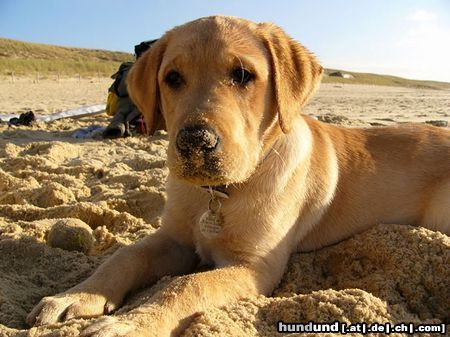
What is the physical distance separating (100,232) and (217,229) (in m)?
1.14

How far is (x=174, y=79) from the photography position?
2.87 m

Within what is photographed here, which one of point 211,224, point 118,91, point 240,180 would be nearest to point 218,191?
point 211,224

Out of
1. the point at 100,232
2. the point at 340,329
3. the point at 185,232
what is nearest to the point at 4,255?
the point at 100,232

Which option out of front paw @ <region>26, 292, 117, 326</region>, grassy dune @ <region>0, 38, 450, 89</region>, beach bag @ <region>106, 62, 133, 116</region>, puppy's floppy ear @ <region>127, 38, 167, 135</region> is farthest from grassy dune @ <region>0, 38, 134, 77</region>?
front paw @ <region>26, 292, 117, 326</region>

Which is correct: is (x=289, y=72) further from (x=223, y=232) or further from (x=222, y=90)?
(x=223, y=232)

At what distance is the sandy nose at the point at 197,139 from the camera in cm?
230

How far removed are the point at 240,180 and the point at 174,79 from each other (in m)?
0.68

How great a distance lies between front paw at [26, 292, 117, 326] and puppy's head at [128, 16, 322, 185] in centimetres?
75

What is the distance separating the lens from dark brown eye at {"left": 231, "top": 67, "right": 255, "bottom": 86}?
2.74 metres

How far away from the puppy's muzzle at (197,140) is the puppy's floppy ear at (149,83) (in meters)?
0.93

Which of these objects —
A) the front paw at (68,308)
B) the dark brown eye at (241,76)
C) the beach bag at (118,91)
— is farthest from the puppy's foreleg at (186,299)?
the beach bag at (118,91)

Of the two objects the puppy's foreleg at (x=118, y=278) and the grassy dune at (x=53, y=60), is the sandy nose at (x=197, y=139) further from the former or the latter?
the grassy dune at (x=53, y=60)

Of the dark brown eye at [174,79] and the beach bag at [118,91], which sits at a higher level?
the dark brown eye at [174,79]

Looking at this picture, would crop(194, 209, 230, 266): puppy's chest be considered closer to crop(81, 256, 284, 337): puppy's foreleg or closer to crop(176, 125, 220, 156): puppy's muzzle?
crop(81, 256, 284, 337): puppy's foreleg
